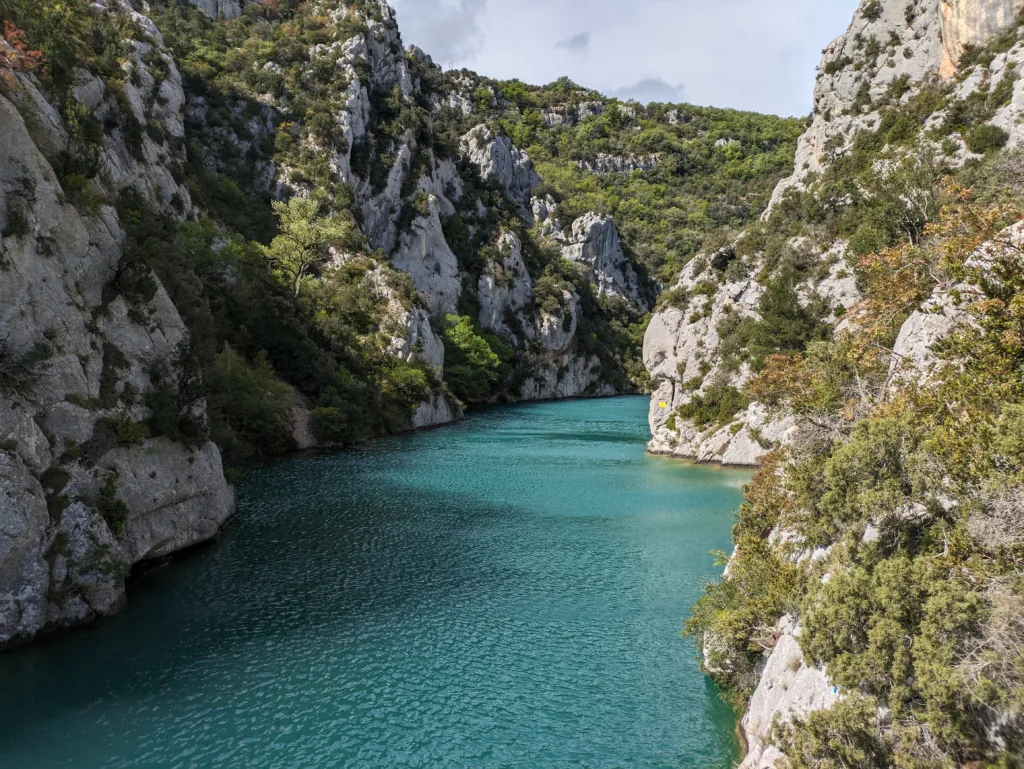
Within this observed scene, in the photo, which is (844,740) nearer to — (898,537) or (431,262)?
(898,537)

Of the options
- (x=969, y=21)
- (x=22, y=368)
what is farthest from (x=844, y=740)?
(x=969, y=21)

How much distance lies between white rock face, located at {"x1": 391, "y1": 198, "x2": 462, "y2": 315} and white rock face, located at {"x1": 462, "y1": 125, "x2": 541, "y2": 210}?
2564 cm

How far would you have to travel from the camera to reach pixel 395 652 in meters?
15.2

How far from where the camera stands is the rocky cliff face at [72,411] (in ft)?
47.9

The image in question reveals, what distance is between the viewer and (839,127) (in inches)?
1971

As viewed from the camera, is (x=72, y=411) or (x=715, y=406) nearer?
(x=72, y=411)

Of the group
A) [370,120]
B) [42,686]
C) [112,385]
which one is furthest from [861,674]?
[370,120]

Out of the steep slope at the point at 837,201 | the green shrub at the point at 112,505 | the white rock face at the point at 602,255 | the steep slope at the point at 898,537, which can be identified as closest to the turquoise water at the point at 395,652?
the green shrub at the point at 112,505

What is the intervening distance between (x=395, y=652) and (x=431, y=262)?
7171 centimetres

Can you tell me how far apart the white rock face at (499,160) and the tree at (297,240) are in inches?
2049

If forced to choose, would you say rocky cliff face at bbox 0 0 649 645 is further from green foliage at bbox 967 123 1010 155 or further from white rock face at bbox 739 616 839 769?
green foliage at bbox 967 123 1010 155

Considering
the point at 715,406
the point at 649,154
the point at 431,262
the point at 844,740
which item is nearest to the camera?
the point at 844,740

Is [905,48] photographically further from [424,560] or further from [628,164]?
[628,164]

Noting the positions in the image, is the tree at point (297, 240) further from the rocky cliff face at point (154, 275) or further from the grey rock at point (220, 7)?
the grey rock at point (220, 7)
